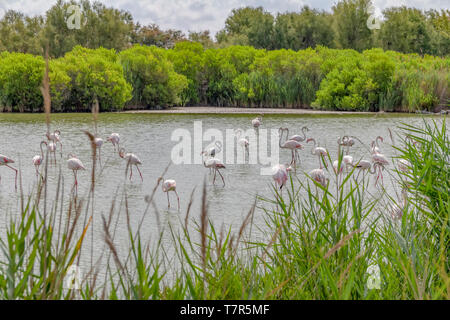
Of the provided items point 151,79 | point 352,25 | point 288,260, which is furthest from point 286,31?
point 288,260

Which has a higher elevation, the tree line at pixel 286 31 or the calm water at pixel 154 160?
→ the tree line at pixel 286 31

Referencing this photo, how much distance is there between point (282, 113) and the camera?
14.4 m

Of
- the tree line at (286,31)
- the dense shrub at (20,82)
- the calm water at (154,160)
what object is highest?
the tree line at (286,31)

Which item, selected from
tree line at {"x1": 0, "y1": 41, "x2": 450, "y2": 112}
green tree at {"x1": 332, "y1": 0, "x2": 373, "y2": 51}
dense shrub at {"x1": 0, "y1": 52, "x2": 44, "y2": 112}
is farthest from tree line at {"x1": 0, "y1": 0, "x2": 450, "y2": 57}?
dense shrub at {"x1": 0, "y1": 52, "x2": 44, "y2": 112}

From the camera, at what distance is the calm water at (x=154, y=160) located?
4.25 metres

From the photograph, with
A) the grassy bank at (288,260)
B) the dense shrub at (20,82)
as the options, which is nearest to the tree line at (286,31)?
the dense shrub at (20,82)

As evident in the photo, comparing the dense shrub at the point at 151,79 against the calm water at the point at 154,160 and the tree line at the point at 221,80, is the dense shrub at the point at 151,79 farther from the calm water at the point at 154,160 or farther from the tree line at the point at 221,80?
the calm water at the point at 154,160

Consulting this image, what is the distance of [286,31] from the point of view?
99.0ft

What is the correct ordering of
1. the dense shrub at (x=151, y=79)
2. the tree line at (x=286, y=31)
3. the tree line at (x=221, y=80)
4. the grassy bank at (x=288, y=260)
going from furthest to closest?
the tree line at (x=286, y=31), the dense shrub at (x=151, y=79), the tree line at (x=221, y=80), the grassy bank at (x=288, y=260)

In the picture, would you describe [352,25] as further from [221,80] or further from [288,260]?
[288,260]

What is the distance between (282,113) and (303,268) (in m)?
12.5

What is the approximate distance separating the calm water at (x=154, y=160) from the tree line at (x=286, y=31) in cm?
1563
